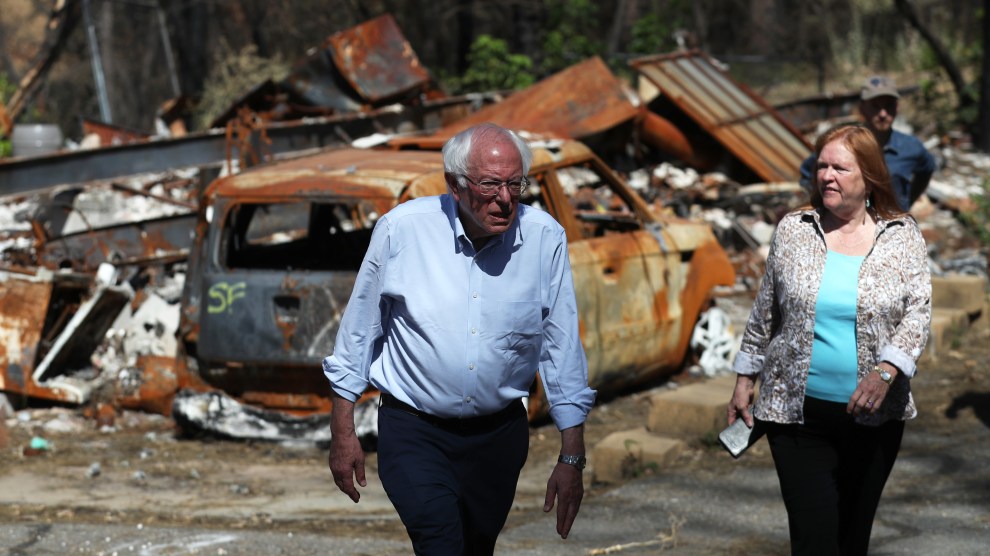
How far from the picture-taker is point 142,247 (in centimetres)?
1162

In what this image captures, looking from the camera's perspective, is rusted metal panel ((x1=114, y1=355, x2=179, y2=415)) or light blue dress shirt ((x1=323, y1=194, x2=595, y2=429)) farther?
rusted metal panel ((x1=114, y1=355, x2=179, y2=415))

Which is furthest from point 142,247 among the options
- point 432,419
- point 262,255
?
point 432,419

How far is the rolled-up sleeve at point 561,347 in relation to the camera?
3.83 meters

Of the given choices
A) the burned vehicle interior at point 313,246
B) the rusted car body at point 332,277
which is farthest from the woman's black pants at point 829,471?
the burned vehicle interior at point 313,246

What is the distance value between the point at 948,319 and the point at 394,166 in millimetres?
4893

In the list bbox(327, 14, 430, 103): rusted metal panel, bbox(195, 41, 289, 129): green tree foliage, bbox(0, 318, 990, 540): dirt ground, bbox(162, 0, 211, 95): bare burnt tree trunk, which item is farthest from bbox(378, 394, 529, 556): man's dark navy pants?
bbox(162, 0, 211, 95): bare burnt tree trunk

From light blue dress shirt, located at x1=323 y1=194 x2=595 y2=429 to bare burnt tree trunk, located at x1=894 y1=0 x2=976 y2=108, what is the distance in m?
15.8

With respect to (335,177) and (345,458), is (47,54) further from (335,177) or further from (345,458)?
(345,458)

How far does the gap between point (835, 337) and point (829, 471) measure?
0.41 meters

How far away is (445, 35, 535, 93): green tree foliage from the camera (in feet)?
64.8

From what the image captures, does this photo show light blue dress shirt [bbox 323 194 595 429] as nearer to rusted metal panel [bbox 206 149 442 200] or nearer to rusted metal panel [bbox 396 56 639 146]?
rusted metal panel [bbox 206 149 442 200]

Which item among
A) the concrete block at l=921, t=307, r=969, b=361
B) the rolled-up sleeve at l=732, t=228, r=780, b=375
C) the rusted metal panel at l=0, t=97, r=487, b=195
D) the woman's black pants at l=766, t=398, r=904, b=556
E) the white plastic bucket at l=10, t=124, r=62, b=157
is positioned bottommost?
the concrete block at l=921, t=307, r=969, b=361

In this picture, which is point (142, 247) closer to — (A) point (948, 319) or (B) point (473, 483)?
(A) point (948, 319)

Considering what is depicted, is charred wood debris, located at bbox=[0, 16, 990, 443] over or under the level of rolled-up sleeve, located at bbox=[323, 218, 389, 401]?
under
